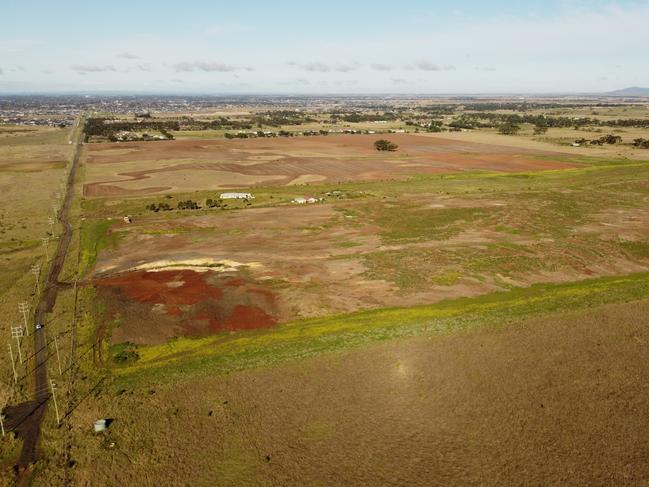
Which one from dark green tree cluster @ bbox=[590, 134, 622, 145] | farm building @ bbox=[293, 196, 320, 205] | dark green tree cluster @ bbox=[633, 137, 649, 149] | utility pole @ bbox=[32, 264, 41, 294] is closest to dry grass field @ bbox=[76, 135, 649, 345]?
farm building @ bbox=[293, 196, 320, 205]

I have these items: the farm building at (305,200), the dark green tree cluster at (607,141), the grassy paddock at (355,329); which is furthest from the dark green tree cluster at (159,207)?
the dark green tree cluster at (607,141)

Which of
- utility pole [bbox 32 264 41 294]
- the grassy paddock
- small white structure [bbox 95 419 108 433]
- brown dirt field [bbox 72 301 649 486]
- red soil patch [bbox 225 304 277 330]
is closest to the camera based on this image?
brown dirt field [bbox 72 301 649 486]

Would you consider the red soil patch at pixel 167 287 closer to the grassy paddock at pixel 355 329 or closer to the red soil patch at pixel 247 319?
the red soil patch at pixel 247 319

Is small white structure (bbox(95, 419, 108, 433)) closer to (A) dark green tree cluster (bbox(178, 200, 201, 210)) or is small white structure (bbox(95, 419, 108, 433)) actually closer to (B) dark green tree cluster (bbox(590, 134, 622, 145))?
(A) dark green tree cluster (bbox(178, 200, 201, 210))

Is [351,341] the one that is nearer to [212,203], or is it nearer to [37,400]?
[37,400]

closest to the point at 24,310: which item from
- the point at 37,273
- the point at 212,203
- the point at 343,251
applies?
the point at 37,273

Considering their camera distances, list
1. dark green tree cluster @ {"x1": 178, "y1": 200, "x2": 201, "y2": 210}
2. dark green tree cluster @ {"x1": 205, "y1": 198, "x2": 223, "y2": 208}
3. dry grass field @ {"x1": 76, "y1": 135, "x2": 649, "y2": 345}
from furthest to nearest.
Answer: dark green tree cluster @ {"x1": 205, "y1": 198, "x2": 223, "y2": 208} < dark green tree cluster @ {"x1": 178, "y1": 200, "x2": 201, "y2": 210} < dry grass field @ {"x1": 76, "y1": 135, "x2": 649, "y2": 345}
